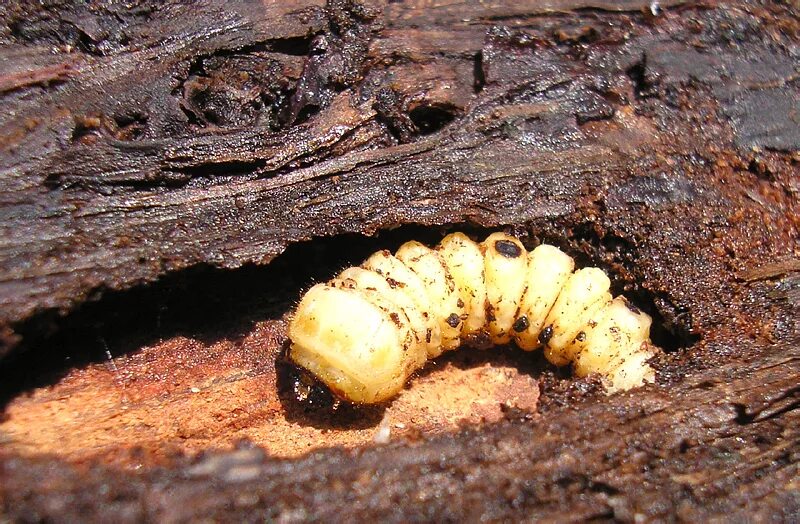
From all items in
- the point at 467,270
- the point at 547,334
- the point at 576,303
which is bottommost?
the point at 547,334

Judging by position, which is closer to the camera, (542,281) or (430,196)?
(430,196)

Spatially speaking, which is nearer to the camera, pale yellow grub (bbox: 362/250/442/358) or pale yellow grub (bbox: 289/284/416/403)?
pale yellow grub (bbox: 289/284/416/403)

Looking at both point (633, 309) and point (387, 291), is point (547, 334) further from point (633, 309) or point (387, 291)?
point (387, 291)

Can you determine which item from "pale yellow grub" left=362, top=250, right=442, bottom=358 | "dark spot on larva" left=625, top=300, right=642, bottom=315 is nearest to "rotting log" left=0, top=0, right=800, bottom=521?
"dark spot on larva" left=625, top=300, right=642, bottom=315

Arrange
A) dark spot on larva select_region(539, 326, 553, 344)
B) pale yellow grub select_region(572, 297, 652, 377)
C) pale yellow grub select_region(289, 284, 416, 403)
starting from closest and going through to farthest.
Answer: pale yellow grub select_region(289, 284, 416, 403)
pale yellow grub select_region(572, 297, 652, 377)
dark spot on larva select_region(539, 326, 553, 344)

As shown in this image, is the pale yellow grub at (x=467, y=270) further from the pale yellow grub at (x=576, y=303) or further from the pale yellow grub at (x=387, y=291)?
the pale yellow grub at (x=576, y=303)

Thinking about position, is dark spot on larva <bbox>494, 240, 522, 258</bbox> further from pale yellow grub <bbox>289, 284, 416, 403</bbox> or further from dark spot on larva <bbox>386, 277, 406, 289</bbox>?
pale yellow grub <bbox>289, 284, 416, 403</bbox>

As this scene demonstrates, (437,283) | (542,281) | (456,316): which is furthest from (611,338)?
(437,283)

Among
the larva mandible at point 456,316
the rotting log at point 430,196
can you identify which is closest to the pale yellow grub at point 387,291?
the larva mandible at point 456,316
